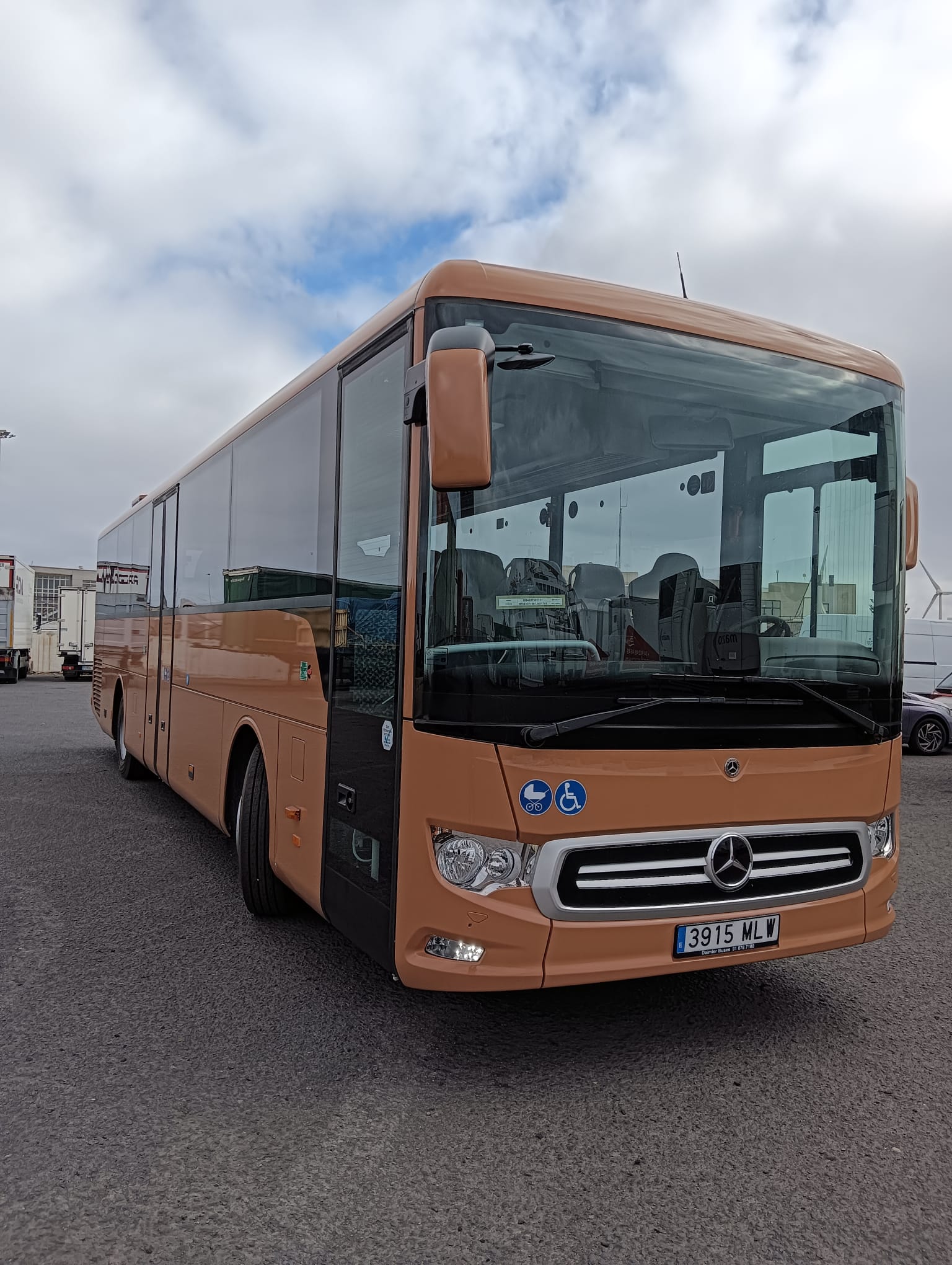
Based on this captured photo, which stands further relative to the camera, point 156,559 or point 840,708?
point 156,559

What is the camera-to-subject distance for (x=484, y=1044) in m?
4.29

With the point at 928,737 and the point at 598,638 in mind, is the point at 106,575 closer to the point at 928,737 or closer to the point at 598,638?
the point at 598,638

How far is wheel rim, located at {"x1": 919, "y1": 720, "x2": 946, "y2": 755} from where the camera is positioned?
698 inches

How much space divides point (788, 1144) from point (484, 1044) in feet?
4.17

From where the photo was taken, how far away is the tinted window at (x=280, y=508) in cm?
522

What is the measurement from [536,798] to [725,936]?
968 millimetres

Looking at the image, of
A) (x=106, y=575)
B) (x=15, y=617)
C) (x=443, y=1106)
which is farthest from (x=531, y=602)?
(x=15, y=617)

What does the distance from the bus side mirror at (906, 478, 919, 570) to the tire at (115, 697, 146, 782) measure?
339 inches

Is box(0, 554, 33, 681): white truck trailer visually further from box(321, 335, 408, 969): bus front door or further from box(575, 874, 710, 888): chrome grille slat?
box(575, 874, 710, 888): chrome grille slat

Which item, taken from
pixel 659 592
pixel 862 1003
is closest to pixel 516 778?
pixel 659 592

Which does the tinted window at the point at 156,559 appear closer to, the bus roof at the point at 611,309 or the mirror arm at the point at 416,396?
the bus roof at the point at 611,309

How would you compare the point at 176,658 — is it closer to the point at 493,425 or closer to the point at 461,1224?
the point at 493,425

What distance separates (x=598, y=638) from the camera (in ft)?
12.7

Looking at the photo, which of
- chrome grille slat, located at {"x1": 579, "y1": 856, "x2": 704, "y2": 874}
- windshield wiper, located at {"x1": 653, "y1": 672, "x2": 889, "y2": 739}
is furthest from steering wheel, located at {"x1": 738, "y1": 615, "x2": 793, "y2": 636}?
chrome grille slat, located at {"x1": 579, "y1": 856, "x2": 704, "y2": 874}
